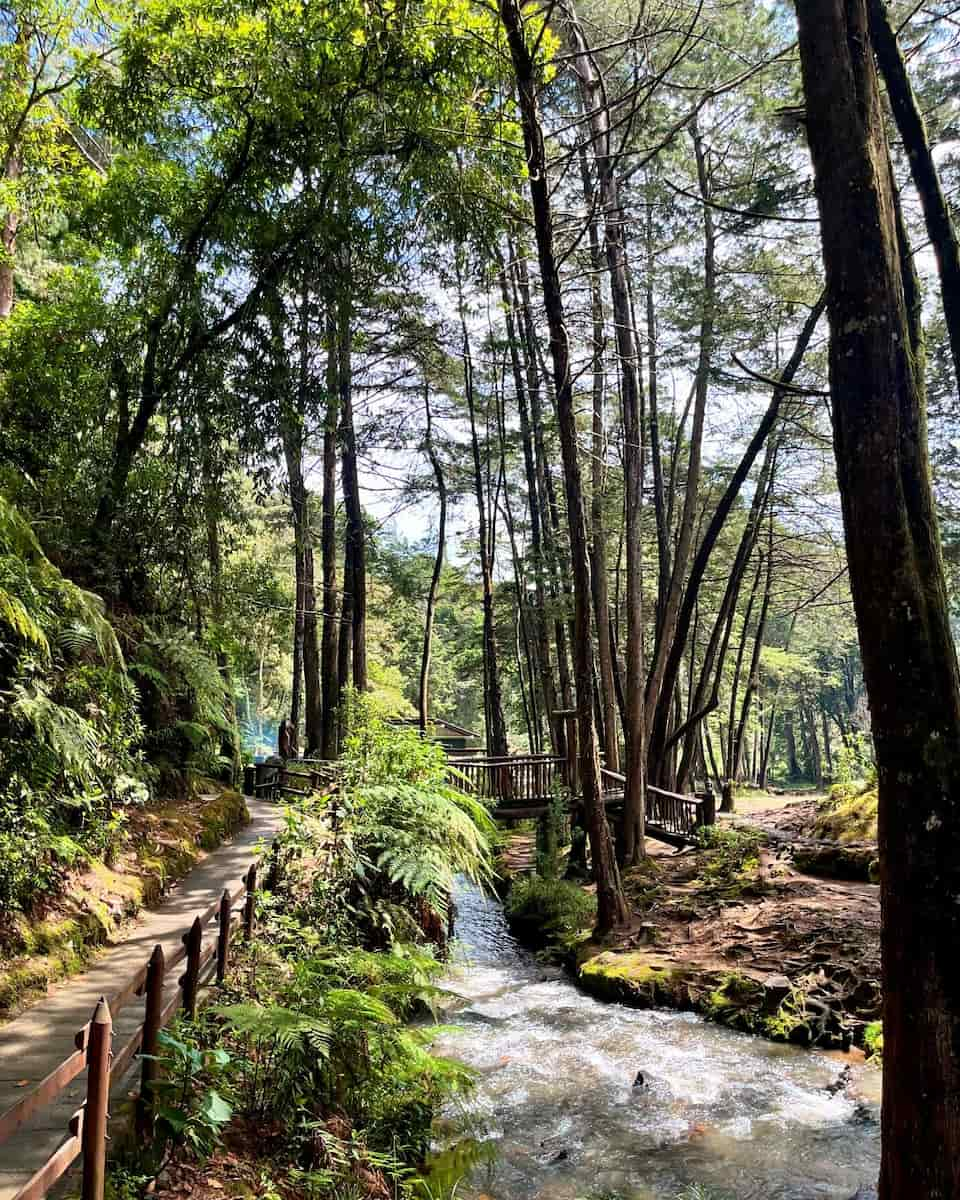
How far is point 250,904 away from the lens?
5.36 meters

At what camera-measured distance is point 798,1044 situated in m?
6.19

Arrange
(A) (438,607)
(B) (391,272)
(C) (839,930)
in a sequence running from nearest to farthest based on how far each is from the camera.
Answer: (C) (839,930), (B) (391,272), (A) (438,607)

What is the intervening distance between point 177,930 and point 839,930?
6394 mm

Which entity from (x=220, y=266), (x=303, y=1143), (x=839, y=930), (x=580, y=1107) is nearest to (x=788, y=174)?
(x=220, y=266)

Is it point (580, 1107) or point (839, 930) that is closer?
point (580, 1107)

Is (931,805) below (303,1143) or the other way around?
the other way around

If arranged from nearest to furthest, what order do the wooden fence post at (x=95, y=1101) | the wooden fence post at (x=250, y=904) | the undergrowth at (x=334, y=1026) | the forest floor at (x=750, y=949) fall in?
A: the wooden fence post at (x=95, y=1101) < the undergrowth at (x=334, y=1026) < the wooden fence post at (x=250, y=904) < the forest floor at (x=750, y=949)

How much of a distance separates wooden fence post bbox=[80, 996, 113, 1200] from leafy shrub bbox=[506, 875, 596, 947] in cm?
760

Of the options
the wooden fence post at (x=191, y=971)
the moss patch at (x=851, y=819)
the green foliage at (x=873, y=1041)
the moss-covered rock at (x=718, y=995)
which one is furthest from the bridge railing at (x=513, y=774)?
the wooden fence post at (x=191, y=971)

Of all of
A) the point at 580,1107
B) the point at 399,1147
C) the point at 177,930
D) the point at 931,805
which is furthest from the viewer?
the point at 177,930

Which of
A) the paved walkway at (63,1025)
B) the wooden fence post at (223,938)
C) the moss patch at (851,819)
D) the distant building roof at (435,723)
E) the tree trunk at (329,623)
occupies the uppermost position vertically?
the tree trunk at (329,623)

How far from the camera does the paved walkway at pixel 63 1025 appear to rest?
2.90 m

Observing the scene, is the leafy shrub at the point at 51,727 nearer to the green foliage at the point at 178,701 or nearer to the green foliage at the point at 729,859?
the green foliage at the point at 178,701

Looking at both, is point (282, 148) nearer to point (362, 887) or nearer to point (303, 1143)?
point (362, 887)
